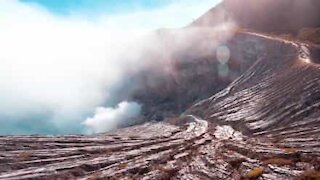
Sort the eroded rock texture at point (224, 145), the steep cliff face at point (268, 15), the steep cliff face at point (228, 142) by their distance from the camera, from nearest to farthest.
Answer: the eroded rock texture at point (224, 145) < the steep cliff face at point (228, 142) < the steep cliff face at point (268, 15)

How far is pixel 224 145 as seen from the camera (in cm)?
6062

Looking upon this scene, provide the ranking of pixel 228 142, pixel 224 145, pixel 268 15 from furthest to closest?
pixel 268 15, pixel 228 142, pixel 224 145

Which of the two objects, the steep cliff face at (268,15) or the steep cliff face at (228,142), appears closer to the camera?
the steep cliff face at (228,142)

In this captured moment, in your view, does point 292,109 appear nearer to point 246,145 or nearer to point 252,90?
point 246,145

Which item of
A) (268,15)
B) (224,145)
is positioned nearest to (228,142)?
(224,145)

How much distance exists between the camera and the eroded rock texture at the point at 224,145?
4934cm

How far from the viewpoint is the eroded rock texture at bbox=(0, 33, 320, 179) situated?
162 feet

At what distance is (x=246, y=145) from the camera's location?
57719mm

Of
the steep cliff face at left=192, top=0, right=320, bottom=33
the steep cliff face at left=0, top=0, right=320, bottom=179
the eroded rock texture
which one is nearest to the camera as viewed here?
the eroded rock texture

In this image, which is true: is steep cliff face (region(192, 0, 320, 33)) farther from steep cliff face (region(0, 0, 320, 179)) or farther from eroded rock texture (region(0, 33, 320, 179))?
eroded rock texture (region(0, 33, 320, 179))

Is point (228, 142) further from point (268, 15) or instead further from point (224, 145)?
point (268, 15)

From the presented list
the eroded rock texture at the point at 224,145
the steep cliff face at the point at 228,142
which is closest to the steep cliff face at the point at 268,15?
the steep cliff face at the point at 228,142

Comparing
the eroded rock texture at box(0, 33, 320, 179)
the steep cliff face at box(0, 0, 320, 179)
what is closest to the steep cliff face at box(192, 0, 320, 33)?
the steep cliff face at box(0, 0, 320, 179)

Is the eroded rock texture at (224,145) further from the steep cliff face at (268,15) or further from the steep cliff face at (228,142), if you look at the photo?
the steep cliff face at (268,15)
